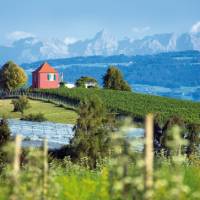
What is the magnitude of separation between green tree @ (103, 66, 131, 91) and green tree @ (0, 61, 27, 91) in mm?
16404

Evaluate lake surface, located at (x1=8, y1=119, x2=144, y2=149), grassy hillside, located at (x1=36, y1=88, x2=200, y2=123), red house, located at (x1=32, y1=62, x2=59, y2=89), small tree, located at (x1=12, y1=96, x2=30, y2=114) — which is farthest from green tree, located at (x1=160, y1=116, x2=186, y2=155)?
red house, located at (x1=32, y1=62, x2=59, y2=89)

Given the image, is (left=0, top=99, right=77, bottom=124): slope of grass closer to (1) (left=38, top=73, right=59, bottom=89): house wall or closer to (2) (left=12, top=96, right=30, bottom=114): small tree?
(2) (left=12, top=96, right=30, bottom=114): small tree

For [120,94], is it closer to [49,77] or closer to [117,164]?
[49,77]

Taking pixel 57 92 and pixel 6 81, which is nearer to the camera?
pixel 57 92

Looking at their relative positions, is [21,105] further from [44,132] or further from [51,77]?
[51,77]

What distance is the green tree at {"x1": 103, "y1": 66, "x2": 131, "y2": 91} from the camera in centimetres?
11385

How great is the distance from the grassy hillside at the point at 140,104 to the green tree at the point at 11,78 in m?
7.81

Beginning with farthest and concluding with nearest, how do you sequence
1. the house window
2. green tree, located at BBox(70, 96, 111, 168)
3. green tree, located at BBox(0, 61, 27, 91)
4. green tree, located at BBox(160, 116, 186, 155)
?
the house window
green tree, located at BBox(0, 61, 27, 91)
green tree, located at BBox(70, 96, 111, 168)
green tree, located at BBox(160, 116, 186, 155)

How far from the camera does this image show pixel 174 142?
4602 millimetres

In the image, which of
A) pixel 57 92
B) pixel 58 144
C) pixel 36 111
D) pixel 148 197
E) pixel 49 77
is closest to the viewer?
pixel 148 197

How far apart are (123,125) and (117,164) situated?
424 millimetres

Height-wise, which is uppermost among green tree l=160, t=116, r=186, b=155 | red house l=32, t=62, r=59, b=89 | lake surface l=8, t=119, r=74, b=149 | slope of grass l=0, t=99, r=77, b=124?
red house l=32, t=62, r=59, b=89

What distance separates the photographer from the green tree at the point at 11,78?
343 feet

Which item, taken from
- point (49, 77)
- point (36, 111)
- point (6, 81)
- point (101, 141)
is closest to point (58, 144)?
point (101, 141)
